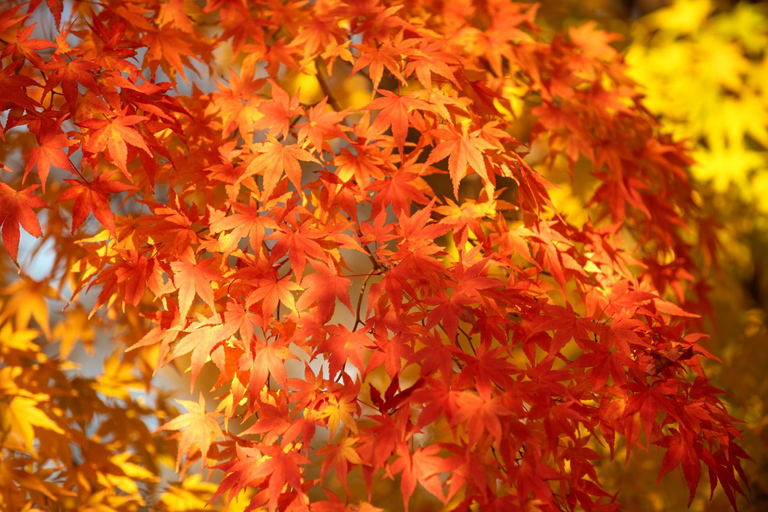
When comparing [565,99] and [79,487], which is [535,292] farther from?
[79,487]

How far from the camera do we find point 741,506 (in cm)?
317

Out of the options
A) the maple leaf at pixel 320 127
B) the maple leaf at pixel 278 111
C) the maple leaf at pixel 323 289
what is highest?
the maple leaf at pixel 278 111

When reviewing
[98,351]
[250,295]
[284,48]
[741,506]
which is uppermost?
[284,48]

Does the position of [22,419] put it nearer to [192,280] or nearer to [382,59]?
[192,280]

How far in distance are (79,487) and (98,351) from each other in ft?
5.85

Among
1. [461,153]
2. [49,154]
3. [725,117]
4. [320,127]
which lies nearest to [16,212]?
[49,154]

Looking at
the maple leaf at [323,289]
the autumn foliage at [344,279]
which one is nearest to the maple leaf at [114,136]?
the autumn foliage at [344,279]

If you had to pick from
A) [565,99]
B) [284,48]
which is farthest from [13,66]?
[565,99]

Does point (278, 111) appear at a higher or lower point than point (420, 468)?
higher

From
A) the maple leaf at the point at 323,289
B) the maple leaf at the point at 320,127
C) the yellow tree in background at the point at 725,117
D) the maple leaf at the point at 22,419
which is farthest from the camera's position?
the yellow tree in background at the point at 725,117

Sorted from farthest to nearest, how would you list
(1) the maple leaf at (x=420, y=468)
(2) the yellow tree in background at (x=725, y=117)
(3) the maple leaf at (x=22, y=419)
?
(2) the yellow tree in background at (x=725, y=117)
(3) the maple leaf at (x=22, y=419)
(1) the maple leaf at (x=420, y=468)

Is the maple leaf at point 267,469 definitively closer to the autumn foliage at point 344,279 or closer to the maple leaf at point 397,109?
the autumn foliage at point 344,279

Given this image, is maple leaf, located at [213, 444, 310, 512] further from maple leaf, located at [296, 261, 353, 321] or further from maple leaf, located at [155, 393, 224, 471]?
maple leaf, located at [296, 261, 353, 321]

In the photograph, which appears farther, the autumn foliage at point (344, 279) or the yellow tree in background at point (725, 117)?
the yellow tree in background at point (725, 117)
